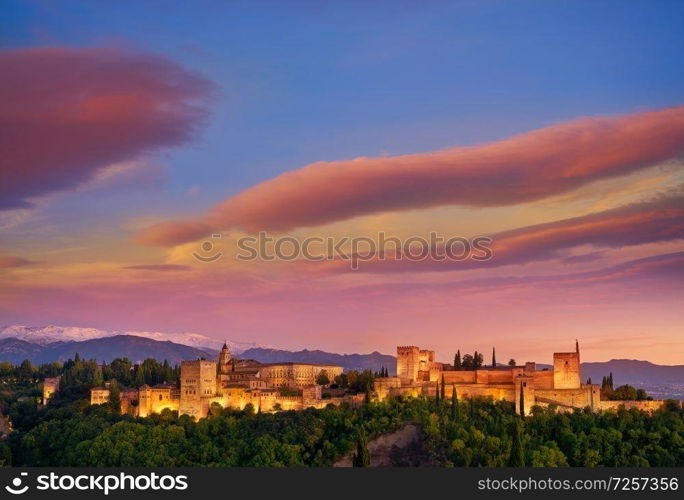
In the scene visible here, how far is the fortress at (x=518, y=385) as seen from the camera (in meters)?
61.7

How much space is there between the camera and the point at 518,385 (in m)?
61.8

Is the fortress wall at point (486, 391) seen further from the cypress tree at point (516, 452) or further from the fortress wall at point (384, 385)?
the cypress tree at point (516, 452)

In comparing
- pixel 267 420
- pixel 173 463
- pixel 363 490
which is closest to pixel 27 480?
pixel 363 490

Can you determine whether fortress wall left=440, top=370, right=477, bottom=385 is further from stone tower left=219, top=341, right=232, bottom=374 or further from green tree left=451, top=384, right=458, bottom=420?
stone tower left=219, top=341, right=232, bottom=374

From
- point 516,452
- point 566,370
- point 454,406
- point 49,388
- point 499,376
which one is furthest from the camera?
→ point 49,388

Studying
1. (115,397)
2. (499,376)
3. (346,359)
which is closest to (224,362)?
(115,397)

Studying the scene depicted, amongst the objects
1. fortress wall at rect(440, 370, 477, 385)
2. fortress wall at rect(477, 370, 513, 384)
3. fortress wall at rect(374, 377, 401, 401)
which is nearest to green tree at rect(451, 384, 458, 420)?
fortress wall at rect(374, 377, 401, 401)

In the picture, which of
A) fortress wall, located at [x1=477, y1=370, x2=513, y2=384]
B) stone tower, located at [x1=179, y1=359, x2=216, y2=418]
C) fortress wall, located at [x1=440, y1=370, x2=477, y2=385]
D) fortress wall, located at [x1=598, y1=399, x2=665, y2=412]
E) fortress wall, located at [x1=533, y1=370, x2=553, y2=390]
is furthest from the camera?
fortress wall, located at [x1=440, y1=370, x2=477, y2=385]

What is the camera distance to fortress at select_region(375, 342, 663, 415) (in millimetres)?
61656

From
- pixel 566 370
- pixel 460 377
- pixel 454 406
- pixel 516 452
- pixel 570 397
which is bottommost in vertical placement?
pixel 516 452

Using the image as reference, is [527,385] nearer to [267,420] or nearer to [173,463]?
[267,420]

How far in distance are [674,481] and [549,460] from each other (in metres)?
16.5

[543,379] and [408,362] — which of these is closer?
[543,379]

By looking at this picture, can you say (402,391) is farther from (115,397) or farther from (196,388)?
(115,397)
